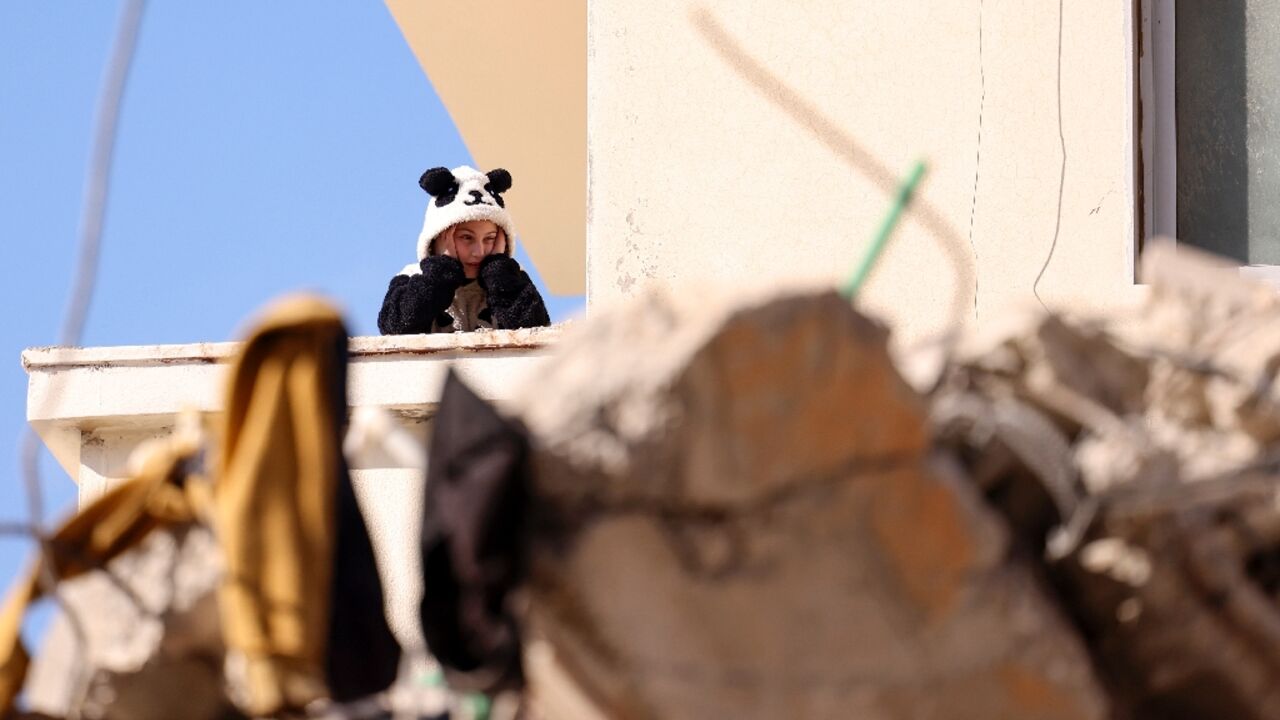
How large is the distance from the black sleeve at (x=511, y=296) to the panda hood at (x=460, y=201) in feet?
0.85

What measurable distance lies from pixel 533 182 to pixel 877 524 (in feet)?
32.6

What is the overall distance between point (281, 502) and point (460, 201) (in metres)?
4.64

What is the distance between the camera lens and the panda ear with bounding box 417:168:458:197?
25.3 feet

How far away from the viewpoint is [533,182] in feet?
41.5

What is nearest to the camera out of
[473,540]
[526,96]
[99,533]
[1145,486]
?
[473,540]

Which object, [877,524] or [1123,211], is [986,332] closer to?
[877,524]

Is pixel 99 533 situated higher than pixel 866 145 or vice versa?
pixel 866 145

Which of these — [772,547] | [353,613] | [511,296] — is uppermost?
[511,296]

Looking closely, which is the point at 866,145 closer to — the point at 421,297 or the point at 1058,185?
the point at 1058,185

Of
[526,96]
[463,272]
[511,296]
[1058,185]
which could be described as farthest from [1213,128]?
[526,96]

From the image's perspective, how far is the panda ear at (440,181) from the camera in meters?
7.70

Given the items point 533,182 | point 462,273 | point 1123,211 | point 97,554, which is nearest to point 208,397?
point 462,273

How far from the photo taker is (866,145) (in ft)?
21.7

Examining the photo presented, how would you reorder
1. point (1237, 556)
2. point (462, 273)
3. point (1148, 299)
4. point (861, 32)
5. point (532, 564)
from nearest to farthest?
point (532, 564) < point (1237, 556) < point (1148, 299) < point (861, 32) < point (462, 273)
